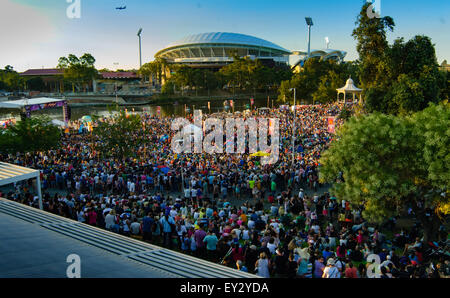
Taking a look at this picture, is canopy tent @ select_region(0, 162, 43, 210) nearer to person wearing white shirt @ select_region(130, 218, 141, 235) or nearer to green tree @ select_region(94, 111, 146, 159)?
person wearing white shirt @ select_region(130, 218, 141, 235)

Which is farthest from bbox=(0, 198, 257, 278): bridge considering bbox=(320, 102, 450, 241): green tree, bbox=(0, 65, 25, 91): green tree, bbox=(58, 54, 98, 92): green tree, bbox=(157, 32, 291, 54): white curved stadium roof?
bbox=(157, 32, 291, 54): white curved stadium roof

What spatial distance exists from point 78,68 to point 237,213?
287 feet

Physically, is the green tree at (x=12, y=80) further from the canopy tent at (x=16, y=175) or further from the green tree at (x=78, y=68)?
the canopy tent at (x=16, y=175)

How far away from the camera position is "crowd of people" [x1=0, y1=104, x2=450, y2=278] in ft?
23.0

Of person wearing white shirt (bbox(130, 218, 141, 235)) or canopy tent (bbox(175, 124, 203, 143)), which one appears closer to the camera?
person wearing white shirt (bbox(130, 218, 141, 235))

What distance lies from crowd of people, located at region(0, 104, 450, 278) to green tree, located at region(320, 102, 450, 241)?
951mm

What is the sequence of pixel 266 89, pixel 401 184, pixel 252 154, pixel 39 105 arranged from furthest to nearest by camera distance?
pixel 266 89
pixel 39 105
pixel 252 154
pixel 401 184

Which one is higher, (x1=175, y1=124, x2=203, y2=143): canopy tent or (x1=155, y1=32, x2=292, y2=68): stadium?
(x1=155, y1=32, x2=292, y2=68): stadium

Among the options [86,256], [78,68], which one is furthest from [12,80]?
[86,256]

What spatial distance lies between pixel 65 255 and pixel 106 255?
0.59 m
